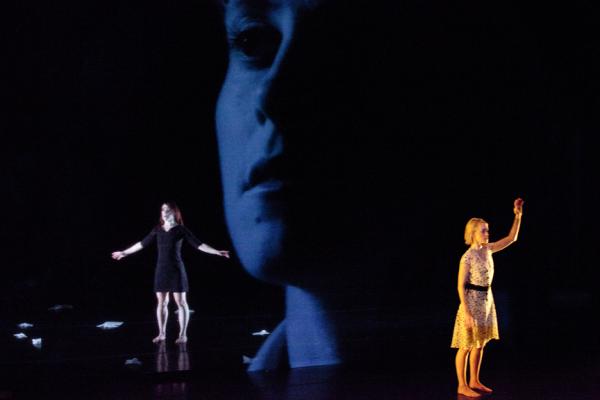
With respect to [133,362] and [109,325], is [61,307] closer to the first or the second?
[109,325]

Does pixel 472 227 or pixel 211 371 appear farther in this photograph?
pixel 211 371

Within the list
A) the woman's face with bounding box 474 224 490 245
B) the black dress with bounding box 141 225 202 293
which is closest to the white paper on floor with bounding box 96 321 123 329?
the black dress with bounding box 141 225 202 293

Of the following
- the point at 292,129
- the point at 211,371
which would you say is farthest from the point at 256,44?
the point at 211,371

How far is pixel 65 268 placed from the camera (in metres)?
6.43

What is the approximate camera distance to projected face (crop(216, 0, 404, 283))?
6996mm

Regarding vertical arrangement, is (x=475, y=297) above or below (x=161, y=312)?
below

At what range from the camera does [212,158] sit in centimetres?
691

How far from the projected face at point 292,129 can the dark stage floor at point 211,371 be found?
2.62ft

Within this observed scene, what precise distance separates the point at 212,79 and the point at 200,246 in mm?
1393

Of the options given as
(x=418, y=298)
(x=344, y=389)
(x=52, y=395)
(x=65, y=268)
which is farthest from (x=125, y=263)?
(x=418, y=298)

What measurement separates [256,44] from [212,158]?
3.44ft

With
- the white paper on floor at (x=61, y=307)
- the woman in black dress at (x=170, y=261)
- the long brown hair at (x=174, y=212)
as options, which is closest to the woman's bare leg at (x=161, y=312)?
the woman in black dress at (x=170, y=261)

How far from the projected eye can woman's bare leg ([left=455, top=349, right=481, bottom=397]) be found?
3.01 meters

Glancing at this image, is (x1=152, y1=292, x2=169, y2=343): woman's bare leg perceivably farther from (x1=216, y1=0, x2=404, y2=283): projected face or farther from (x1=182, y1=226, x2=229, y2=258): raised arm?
(x1=216, y1=0, x2=404, y2=283): projected face
